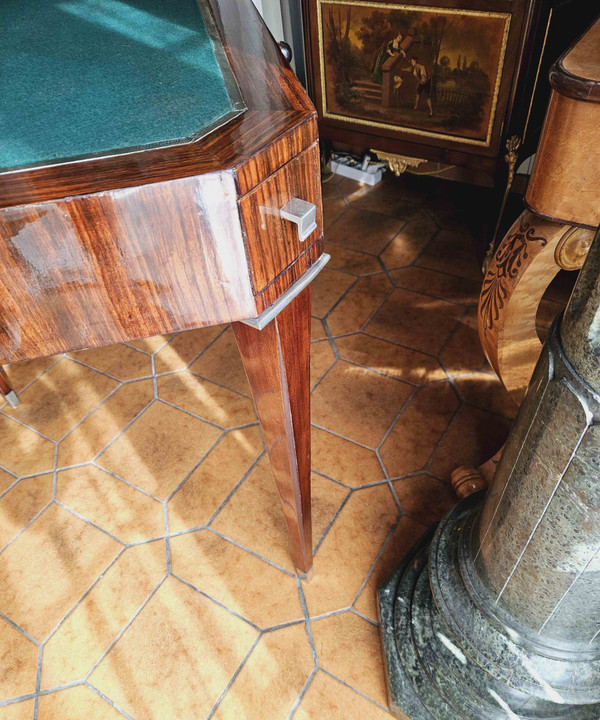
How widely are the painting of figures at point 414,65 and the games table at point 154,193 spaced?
4.27ft

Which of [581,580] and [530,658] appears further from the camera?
[530,658]

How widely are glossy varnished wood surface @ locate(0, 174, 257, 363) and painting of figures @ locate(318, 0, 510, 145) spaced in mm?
1633

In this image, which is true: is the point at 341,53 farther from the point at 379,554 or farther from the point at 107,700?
the point at 107,700

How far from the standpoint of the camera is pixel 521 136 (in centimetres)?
198

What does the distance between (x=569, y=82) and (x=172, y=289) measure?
737 mm

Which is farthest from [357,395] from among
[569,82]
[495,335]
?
[569,82]

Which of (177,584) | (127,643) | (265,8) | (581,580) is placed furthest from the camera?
Result: (265,8)

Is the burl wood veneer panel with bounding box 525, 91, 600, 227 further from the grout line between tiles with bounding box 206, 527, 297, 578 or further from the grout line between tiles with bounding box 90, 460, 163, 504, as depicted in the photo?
the grout line between tiles with bounding box 90, 460, 163, 504

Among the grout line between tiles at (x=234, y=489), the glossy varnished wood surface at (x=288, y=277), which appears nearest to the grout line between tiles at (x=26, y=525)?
the grout line between tiles at (x=234, y=489)

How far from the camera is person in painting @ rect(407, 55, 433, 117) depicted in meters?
1.98

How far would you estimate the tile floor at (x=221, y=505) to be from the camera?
A: 54.0 inches

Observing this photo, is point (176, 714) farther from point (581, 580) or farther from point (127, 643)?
point (581, 580)

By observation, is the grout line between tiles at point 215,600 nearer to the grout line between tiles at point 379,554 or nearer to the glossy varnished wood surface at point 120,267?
the grout line between tiles at point 379,554

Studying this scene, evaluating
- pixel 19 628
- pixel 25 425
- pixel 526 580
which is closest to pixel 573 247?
pixel 526 580
